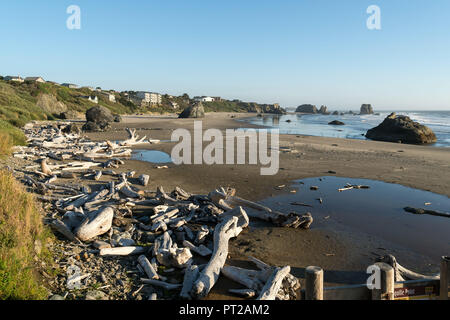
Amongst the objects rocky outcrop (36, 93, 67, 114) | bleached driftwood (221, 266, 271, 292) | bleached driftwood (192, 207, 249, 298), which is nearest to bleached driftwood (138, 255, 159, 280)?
bleached driftwood (192, 207, 249, 298)

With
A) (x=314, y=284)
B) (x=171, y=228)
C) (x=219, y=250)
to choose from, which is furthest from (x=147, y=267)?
(x=314, y=284)

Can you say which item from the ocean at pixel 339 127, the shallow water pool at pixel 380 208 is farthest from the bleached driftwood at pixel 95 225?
the ocean at pixel 339 127

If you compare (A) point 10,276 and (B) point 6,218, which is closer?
(A) point 10,276

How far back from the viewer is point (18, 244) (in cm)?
559

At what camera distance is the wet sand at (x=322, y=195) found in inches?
285

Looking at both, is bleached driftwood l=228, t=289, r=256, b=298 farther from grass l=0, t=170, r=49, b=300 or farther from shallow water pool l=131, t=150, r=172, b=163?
shallow water pool l=131, t=150, r=172, b=163

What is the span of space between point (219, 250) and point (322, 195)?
718cm

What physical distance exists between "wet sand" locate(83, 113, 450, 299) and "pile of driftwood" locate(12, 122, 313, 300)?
1.28 ft

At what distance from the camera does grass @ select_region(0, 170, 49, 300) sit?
15.1ft

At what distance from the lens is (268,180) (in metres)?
15.0

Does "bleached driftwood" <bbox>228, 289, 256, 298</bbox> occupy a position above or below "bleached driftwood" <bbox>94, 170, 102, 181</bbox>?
below
